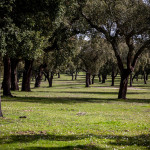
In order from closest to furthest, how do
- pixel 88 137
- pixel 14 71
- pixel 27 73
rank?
pixel 88 137 < pixel 27 73 < pixel 14 71

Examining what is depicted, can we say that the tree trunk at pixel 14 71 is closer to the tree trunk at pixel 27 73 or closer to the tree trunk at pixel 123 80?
the tree trunk at pixel 27 73

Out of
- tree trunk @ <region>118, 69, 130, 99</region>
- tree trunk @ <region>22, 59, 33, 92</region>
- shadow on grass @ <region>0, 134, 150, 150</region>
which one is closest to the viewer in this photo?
shadow on grass @ <region>0, 134, 150, 150</region>

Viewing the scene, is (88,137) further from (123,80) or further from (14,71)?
(14,71)

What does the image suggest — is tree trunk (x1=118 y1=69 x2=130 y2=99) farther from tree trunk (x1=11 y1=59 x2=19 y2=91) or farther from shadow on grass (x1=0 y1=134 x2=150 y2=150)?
shadow on grass (x1=0 y1=134 x2=150 y2=150)

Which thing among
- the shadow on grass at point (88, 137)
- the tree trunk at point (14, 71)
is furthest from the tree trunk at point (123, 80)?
the shadow on grass at point (88, 137)

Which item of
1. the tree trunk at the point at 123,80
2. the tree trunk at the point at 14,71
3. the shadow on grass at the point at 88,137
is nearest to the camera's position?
the shadow on grass at the point at 88,137

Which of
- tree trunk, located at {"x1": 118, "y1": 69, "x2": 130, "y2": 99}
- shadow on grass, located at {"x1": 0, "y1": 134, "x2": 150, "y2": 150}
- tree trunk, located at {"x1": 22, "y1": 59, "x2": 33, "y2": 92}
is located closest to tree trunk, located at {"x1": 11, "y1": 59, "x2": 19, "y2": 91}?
tree trunk, located at {"x1": 22, "y1": 59, "x2": 33, "y2": 92}

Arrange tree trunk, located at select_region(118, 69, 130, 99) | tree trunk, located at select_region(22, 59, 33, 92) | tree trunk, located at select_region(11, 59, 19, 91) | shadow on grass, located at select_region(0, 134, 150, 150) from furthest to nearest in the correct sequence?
tree trunk, located at select_region(11, 59, 19, 91) < tree trunk, located at select_region(22, 59, 33, 92) < tree trunk, located at select_region(118, 69, 130, 99) < shadow on grass, located at select_region(0, 134, 150, 150)

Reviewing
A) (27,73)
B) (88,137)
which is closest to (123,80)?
(27,73)

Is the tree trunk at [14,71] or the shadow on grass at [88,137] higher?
the tree trunk at [14,71]

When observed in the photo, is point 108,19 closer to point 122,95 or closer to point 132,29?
point 132,29

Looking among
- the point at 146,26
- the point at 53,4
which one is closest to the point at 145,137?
the point at 53,4

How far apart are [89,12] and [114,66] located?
2031 inches

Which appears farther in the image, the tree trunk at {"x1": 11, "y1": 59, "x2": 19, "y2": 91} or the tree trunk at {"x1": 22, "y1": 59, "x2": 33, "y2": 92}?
the tree trunk at {"x1": 11, "y1": 59, "x2": 19, "y2": 91}
